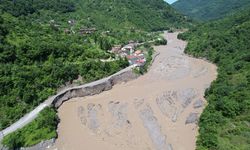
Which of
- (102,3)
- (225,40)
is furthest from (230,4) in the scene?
(225,40)

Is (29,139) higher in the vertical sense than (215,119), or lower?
lower

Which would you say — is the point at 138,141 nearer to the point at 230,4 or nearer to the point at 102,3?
the point at 102,3

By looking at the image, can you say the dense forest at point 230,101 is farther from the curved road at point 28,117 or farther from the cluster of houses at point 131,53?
the curved road at point 28,117

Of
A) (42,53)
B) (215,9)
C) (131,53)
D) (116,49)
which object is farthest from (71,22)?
(215,9)

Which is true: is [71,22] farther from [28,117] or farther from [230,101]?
[230,101]

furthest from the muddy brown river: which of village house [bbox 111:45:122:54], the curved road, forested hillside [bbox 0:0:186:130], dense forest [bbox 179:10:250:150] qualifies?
village house [bbox 111:45:122:54]
